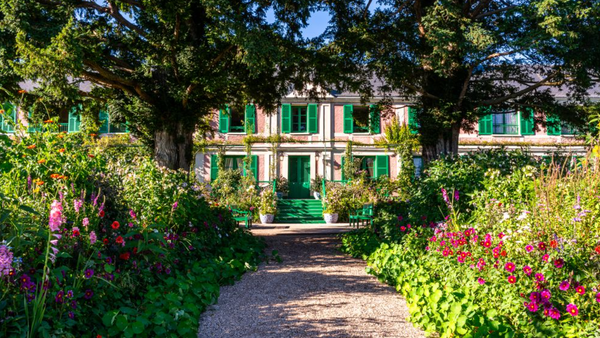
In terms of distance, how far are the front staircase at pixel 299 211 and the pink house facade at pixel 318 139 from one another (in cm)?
276

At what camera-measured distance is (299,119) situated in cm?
1858

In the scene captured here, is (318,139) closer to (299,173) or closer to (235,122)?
(299,173)

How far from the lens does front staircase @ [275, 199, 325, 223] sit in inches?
558

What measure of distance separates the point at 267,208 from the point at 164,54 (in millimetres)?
7221

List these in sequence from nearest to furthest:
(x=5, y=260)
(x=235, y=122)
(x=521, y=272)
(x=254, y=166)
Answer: (x=5, y=260) < (x=521, y=272) < (x=254, y=166) < (x=235, y=122)

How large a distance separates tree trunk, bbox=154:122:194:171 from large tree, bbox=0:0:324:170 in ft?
0.06

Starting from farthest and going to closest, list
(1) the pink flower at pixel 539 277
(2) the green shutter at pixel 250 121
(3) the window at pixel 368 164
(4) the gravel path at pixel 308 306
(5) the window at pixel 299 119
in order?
(5) the window at pixel 299 119, (3) the window at pixel 368 164, (2) the green shutter at pixel 250 121, (4) the gravel path at pixel 308 306, (1) the pink flower at pixel 539 277

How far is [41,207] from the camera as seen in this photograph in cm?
322

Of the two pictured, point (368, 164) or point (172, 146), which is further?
point (368, 164)

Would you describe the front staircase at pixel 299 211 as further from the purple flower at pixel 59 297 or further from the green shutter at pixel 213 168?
the purple flower at pixel 59 297

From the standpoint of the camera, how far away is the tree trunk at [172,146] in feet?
26.6

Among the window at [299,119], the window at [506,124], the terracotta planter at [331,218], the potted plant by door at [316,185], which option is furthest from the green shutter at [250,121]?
the window at [506,124]

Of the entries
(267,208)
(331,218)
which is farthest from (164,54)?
(331,218)

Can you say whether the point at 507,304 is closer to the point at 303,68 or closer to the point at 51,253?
the point at 51,253
